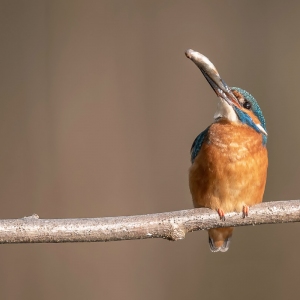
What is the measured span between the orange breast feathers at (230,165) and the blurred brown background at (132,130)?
116cm

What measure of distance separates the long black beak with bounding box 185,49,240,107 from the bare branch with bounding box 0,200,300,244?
0.39 m

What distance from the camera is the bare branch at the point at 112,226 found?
1.34 meters

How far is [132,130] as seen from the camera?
296 cm

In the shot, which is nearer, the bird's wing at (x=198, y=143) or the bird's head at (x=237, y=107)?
the bird's head at (x=237, y=107)

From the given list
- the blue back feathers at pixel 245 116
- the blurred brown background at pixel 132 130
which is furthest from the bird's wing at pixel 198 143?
the blurred brown background at pixel 132 130

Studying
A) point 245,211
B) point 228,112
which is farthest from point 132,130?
point 245,211

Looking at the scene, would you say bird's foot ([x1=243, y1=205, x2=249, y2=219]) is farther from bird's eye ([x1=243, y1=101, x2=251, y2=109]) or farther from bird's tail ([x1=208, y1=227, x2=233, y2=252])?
bird's tail ([x1=208, y1=227, x2=233, y2=252])

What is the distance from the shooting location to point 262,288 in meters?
2.81

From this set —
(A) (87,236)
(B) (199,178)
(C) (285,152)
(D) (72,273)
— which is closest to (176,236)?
(A) (87,236)

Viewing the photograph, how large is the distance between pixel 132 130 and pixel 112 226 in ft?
5.36

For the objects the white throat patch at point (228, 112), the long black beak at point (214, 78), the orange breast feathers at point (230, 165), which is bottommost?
the orange breast feathers at point (230, 165)

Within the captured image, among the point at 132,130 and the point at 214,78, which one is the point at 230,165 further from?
the point at 132,130

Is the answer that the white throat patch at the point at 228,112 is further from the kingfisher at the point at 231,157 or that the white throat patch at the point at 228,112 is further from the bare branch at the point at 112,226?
the bare branch at the point at 112,226

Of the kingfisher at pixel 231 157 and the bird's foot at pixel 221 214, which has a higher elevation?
the kingfisher at pixel 231 157
